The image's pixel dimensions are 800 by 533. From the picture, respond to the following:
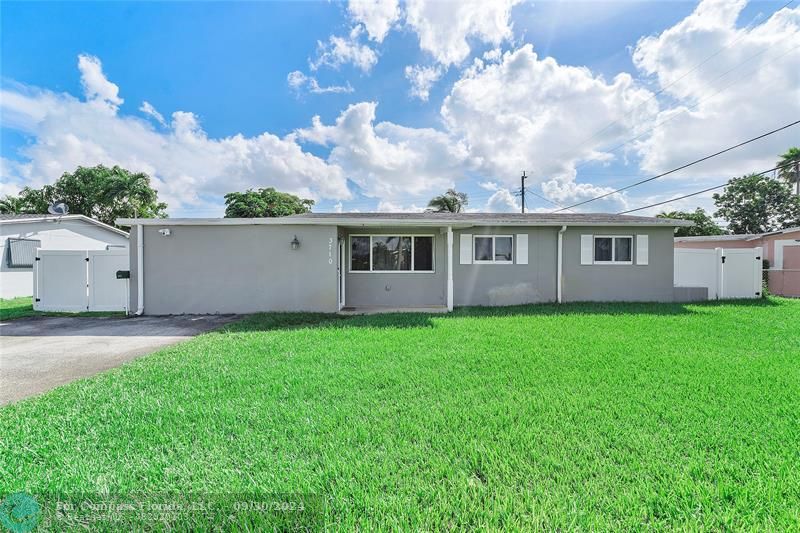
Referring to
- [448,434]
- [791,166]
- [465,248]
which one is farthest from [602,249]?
[791,166]

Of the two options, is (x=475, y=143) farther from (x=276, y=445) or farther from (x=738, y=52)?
(x=276, y=445)

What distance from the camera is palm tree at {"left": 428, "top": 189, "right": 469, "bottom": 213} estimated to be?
24281mm

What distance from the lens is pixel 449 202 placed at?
956 inches

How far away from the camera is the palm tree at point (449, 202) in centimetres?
2428

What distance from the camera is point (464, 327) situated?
696 centimetres

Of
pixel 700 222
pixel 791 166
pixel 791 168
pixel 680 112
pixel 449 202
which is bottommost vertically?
pixel 700 222

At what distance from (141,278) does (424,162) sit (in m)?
12.7

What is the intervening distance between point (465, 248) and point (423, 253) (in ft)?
4.27

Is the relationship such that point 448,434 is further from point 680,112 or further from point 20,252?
point 20,252

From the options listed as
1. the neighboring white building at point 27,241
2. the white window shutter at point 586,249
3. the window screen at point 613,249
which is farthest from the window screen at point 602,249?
the neighboring white building at point 27,241

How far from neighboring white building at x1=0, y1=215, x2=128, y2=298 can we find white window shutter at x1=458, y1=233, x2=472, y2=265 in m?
17.5

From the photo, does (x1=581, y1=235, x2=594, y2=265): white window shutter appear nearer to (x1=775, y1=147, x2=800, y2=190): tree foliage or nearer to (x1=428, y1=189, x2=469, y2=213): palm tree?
(x1=428, y1=189, x2=469, y2=213): palm tree

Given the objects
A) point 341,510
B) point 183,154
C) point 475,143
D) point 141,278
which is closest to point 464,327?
point 341,510

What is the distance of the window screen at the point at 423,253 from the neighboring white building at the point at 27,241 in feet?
52.9
